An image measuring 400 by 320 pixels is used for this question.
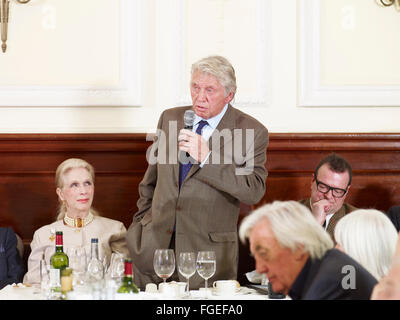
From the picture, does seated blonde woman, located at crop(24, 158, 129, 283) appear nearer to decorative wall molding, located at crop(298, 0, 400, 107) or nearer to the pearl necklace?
the pearl necklace

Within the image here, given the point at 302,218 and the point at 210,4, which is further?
the point at 210,4

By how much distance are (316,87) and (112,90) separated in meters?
1.31

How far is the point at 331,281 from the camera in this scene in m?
1.73

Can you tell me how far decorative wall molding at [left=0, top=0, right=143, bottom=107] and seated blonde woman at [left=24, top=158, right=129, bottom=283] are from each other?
696 millimetres

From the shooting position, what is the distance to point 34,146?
4152mm

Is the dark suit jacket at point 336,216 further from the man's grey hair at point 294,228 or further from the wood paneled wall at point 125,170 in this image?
the man's grey hair at point 294,228

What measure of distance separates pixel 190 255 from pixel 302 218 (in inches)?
40.3

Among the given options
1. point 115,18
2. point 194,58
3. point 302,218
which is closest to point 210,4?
point 194,58

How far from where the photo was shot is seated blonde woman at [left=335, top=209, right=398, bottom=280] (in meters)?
1.90

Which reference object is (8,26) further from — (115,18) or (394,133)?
(394,133)

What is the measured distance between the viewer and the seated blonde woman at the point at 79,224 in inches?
139

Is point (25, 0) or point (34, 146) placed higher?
point (25, 0)

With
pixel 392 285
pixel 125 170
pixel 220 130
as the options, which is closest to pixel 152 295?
pixel 220 130

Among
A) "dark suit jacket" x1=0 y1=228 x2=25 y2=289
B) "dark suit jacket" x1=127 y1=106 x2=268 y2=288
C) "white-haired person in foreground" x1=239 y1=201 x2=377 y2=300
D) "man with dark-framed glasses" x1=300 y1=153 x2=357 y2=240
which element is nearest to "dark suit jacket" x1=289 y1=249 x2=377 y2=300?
"white-haired person in foreground" x1=239 y1=201 x2=377 y2=300
